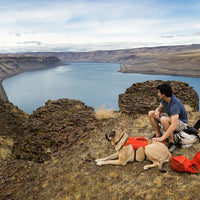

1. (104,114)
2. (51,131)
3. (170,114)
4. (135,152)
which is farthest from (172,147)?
(51,131)

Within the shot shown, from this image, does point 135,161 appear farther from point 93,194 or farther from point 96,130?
point 96,130

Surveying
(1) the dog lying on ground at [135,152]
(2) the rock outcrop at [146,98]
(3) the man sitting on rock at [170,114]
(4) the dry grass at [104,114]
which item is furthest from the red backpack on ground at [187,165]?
(2) the rock outcrop at [146,98]

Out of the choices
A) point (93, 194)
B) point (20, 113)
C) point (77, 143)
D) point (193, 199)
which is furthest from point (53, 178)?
point (20, 113)

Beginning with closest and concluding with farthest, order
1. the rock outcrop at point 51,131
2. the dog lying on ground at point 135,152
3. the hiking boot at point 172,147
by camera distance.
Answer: the dog lying on ground at point 135,152 < the hiking boot at point 172,147 < the rock outcrop at point 51,131

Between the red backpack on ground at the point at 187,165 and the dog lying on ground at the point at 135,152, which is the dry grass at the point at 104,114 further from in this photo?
the red backpack on ground at the point at 187,165

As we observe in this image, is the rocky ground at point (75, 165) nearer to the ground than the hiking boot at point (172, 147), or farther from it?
nearer to the ground

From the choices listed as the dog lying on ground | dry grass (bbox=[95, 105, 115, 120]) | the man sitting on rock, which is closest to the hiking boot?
the man sitting on rock

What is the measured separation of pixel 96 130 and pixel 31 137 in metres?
3.92

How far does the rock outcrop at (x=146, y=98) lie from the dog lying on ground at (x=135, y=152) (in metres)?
5.98

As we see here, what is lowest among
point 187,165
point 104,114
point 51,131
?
point 51,131

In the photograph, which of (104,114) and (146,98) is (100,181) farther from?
(146,98)

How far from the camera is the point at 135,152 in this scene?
5.23 meters

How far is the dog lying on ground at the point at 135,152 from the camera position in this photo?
493 centimetres

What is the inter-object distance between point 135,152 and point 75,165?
2.46 meters
